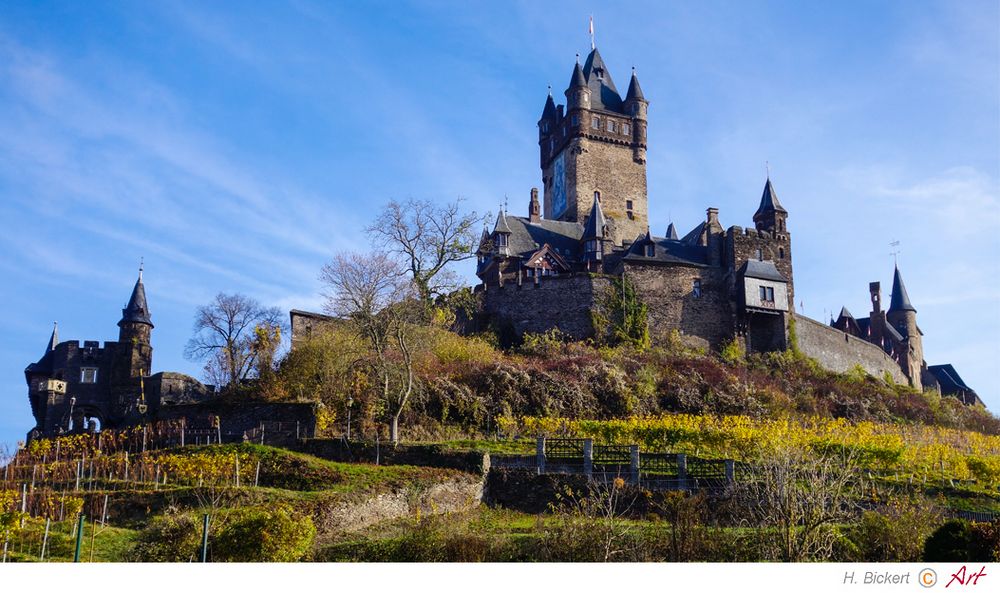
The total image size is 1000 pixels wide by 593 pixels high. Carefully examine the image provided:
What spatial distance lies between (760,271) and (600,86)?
19.8 meters

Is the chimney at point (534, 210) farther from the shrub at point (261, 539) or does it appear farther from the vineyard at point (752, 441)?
the shrub at point (261, 539)

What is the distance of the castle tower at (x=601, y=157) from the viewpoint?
6144 cm

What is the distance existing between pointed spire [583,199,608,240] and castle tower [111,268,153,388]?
22.1 meters

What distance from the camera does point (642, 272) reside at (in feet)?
166

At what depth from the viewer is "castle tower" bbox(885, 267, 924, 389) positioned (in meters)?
64.7

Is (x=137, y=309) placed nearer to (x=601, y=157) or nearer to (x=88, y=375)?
(x=88, y=375)

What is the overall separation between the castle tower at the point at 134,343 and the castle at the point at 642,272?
50.3 feet

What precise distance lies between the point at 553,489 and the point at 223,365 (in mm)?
21037

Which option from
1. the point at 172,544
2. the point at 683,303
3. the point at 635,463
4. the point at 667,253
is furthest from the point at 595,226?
the point at 172,544

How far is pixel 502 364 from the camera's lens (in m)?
40.9

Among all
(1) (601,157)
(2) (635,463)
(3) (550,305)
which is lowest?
(2) (635,463)

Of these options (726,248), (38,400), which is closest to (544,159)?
(726,248)

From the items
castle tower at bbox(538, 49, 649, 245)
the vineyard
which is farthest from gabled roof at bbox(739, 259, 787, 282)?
the vineyard
